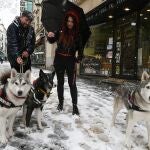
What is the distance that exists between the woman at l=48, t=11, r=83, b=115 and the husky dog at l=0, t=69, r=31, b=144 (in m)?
1.85

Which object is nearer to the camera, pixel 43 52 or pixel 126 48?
pixel 126 48

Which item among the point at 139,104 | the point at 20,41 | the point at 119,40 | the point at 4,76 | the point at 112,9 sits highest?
the point at 112,9

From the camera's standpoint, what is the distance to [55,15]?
48.6ft

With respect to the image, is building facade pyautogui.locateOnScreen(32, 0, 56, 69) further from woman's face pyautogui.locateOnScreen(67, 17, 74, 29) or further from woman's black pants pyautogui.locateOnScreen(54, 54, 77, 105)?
woman's face pyautogui.locateOnScreen(67, 17, 74, 29)

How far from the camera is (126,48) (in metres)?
13.9

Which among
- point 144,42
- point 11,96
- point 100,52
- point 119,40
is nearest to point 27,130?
point 11,96

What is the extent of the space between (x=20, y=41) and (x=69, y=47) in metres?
1.11

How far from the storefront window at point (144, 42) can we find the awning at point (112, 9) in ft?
1.17

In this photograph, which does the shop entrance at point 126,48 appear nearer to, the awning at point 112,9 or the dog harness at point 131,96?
the awning at point 112,9

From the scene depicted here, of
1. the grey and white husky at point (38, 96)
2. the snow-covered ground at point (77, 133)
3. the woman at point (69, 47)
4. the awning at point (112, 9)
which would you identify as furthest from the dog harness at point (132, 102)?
the awning at point (112, 9)

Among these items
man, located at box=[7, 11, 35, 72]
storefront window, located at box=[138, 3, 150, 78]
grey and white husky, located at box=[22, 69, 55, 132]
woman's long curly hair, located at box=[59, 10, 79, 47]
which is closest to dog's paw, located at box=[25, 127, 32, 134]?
grey and white husky, located at box=[22, 69, 55, 132]

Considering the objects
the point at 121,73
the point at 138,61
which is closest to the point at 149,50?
the point at 138,61

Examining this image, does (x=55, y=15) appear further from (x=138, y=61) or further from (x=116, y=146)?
(x=116, y=146)

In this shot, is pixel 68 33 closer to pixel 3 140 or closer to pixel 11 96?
pixel 11 96
